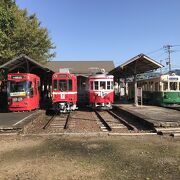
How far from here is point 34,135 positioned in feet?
→ 46.0

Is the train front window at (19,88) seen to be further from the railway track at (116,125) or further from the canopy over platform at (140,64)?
the canopy over platform at (140,64)

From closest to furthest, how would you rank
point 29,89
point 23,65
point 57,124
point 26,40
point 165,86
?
1. point 57,124
2. point 29,89
3. point 23,65
4. point 165,86
5. point 26,40

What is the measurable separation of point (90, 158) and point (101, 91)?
17054 millimetres

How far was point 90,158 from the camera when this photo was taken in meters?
9.73

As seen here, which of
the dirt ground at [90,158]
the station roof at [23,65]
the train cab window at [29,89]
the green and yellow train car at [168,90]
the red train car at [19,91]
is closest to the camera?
the dirt ground at [90,158]

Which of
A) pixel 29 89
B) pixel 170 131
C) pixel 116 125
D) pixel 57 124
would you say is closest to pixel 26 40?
pixel 29 89

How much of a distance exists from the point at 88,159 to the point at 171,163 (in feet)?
7.07

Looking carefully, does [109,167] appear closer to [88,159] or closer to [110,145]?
[88,159]

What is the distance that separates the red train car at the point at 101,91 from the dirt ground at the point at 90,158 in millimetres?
13382

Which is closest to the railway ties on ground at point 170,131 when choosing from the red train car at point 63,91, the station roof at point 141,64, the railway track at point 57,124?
the railway track at point 57,124

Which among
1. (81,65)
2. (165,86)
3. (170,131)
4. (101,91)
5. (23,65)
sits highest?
(81,65)

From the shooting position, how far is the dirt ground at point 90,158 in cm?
817

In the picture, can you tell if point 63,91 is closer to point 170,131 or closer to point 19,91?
point 19,91

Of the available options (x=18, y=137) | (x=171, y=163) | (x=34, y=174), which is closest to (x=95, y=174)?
(x=34, y=174)
